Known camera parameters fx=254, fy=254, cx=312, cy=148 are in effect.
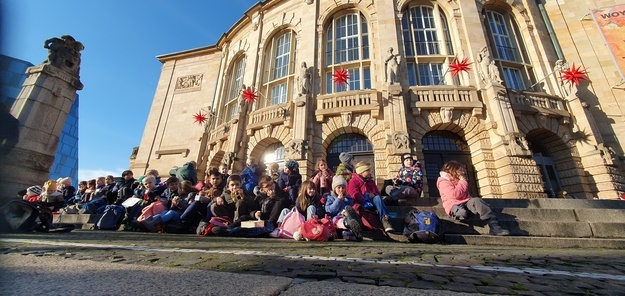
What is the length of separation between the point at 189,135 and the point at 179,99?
11.3 feet

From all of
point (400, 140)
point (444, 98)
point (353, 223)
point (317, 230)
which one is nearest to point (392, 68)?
point (444, 98)

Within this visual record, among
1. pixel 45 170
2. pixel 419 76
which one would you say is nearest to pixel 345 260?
pixel 45 170

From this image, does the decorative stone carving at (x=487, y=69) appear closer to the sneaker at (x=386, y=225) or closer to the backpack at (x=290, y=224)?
the sneaker at (x=386, y=225)

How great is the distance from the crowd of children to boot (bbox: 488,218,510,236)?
1 centimetres

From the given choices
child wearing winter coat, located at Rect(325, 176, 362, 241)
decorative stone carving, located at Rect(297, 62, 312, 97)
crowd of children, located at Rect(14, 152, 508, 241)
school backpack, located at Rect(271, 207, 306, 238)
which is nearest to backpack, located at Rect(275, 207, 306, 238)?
school backpack, located at Rect(271, 207, 306, 238)

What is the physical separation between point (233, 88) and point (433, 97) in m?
12.1

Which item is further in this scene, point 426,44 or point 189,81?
point 189,81

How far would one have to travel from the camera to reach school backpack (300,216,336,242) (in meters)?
3.91

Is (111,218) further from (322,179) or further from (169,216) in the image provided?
(322,179)

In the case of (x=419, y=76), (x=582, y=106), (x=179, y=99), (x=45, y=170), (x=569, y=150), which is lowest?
(x=45, y=170)

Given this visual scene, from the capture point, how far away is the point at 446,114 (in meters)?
10.3

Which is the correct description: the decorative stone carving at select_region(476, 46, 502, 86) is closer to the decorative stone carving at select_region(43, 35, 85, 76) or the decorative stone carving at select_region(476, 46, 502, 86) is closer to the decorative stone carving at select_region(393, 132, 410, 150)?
the decorative stone carving at select_region(393, 132, 410, 150)

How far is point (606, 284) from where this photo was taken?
156cm

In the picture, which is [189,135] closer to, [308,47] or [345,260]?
[308,47]
